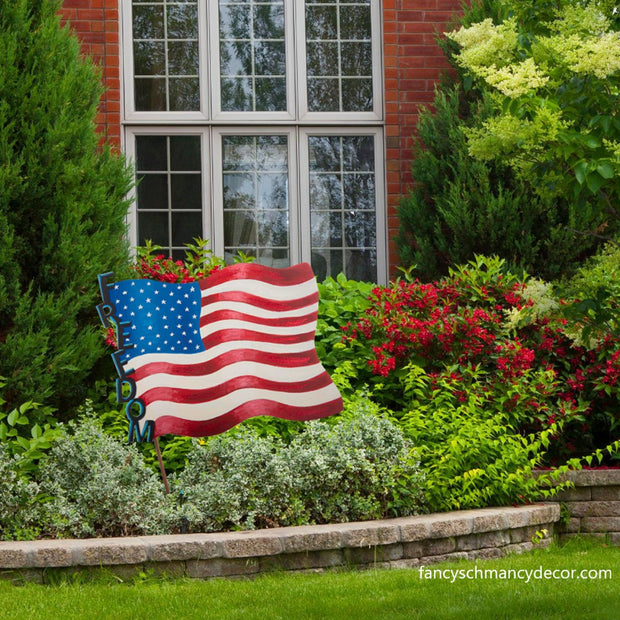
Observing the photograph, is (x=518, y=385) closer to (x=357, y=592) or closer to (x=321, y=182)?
(x=357, y=592)

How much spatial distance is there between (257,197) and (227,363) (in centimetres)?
328

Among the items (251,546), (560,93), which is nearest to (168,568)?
(251,546)

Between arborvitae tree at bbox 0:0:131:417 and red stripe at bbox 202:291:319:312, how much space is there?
2.70 ft

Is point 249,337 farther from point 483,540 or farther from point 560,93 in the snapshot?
point 560,93

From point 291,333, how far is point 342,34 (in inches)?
155

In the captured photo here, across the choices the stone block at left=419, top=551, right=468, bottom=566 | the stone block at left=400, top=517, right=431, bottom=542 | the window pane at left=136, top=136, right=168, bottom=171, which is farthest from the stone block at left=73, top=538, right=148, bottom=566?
the window pane at left=136, top=136, right=168, bottom=171

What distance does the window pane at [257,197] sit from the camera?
8.63 meters

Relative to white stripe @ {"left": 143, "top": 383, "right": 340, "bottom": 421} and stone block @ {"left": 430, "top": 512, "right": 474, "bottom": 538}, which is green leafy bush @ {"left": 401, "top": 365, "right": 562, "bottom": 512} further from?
white stripe @ {"left": 143, "top": 383, "right": 340, "bottom": 421}

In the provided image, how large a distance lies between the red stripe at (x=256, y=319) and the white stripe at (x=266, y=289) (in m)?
0.15

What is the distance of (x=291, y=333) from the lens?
5.98 m

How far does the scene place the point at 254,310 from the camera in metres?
6.00

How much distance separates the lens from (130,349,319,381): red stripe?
546cm

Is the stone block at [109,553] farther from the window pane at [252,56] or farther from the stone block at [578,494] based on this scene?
the window pane at [252,56]

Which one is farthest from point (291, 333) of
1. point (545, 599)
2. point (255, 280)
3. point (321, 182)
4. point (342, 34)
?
point (342, 34)
